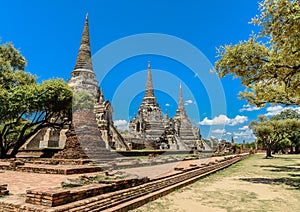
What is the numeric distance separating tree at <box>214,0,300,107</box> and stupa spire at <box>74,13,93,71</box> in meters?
29.5

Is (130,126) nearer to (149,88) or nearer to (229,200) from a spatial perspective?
(149,88)

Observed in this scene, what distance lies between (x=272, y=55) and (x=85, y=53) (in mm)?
31589

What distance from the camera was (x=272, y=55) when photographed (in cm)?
1059

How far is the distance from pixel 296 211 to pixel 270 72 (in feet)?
21.0

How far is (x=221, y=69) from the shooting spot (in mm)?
11711

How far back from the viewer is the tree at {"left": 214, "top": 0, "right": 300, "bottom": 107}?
829 cm

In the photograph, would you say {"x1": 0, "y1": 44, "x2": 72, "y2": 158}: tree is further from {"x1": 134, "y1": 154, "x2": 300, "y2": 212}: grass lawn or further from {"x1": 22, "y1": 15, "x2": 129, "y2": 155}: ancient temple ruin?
{"x1": 134, "y1": 154, "x2": 300, "y2": 212}: grass lawn

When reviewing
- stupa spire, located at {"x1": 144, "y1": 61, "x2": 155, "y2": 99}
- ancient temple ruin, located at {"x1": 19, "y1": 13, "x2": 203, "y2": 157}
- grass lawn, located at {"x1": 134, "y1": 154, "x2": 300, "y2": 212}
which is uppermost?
stupa spire, located at {"x1": 144, "y1": 61, "x2": 155, "y2": 99}

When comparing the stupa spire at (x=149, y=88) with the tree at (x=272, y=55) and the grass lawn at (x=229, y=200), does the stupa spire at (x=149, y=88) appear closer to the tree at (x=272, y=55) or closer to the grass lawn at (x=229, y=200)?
the tree at (x=272, y=55)

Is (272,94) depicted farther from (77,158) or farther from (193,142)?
(193,142)

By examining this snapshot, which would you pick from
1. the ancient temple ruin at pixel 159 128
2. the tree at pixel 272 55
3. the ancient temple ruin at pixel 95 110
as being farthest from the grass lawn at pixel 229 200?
the ancient temple ruin at pixel 159 128

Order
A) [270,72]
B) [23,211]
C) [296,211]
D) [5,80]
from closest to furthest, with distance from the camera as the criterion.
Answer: [23,211]
[296,211]
[270,72]
[5,80]

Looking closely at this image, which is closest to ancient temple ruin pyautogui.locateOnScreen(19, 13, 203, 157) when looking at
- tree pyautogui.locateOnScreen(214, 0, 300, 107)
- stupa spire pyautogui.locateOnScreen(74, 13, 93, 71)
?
stupa spire pyautogui.locateOnScreen(74, 13, 93, 71)

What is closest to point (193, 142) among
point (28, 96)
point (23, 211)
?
point (28, 96)
